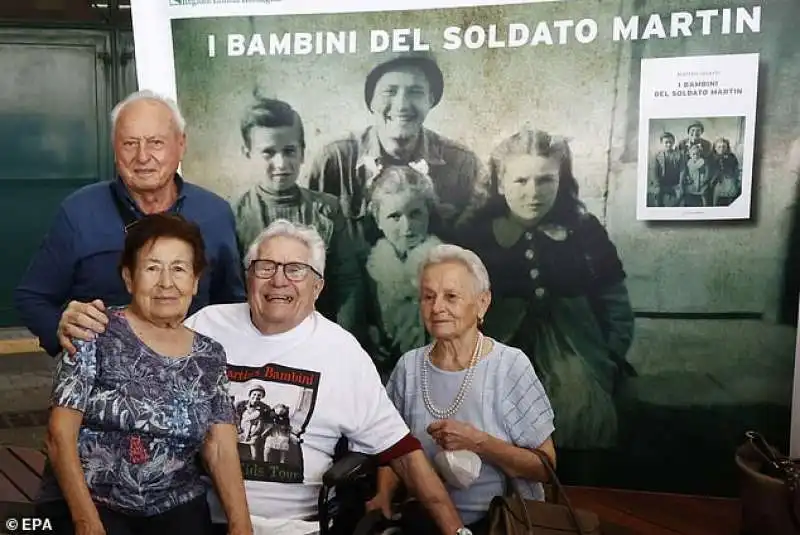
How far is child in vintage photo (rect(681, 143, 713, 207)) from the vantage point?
1710 mm

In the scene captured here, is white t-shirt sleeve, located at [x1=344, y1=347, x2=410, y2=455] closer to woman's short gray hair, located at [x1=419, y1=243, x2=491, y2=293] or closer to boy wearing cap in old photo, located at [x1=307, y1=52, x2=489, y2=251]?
woman's short gray hair, located at [x1=419, y1=243, x2=491, y2=293]

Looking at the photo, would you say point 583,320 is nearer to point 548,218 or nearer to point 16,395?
point 548,218

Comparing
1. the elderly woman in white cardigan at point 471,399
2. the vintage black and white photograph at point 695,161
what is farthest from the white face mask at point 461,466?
the vintage black and white photograph at point 695,161

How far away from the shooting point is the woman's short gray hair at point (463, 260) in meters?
1.73

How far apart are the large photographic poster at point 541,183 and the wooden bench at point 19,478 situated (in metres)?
0.77

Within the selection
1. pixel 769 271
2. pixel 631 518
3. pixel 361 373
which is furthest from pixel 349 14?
pixel 631 518

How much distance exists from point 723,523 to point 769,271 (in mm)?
598

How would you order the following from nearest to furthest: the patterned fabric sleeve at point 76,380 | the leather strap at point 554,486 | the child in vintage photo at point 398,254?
the patterned fabric sleeve at point 76,380 → the leather strap at point 554,486 → the child in vintage photo at point 398,254

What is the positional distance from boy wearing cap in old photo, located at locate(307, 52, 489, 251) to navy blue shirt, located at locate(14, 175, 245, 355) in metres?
0.34

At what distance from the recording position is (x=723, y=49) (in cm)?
167

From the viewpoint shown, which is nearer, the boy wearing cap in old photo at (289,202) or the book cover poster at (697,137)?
the book cover poster at (697,137)

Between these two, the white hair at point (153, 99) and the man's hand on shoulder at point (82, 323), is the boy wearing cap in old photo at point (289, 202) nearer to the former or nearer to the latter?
the white hair at point (153, 99)

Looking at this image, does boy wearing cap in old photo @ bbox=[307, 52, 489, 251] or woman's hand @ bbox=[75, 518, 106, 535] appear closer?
woman's hand @ bbox=[75, 518, 106, 535]

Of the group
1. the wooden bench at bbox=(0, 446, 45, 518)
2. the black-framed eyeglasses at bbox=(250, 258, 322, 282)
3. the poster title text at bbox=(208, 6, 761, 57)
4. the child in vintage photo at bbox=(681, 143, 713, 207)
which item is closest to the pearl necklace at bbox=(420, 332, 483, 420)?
the black-framed eyeglasses at bbox=(250, 258, 322, 282)
